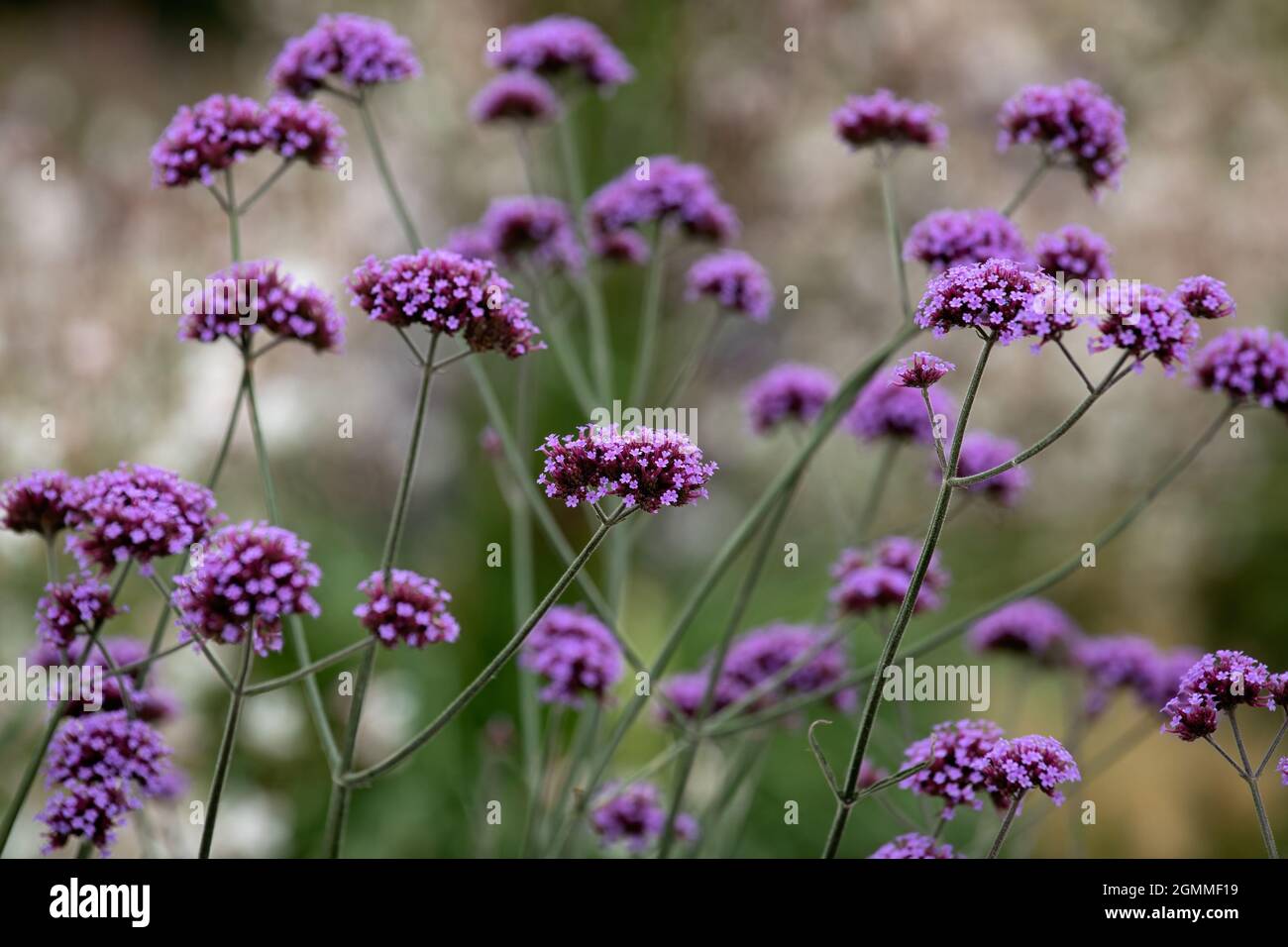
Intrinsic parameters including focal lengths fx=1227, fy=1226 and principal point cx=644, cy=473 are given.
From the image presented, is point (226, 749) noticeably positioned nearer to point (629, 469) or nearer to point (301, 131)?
point (629, 469)

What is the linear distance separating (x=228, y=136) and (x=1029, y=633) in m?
1.59

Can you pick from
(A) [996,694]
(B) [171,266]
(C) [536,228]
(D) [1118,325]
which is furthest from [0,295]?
(A) [996,694]

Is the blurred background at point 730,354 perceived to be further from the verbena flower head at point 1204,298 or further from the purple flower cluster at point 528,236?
the verbena flower head at point 1204,298

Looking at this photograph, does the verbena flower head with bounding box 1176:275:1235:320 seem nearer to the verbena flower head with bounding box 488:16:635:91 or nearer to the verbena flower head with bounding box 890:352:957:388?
the verbena flower head with bounding box 890:352:957:388

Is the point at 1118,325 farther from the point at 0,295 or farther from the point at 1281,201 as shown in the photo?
the point at 1281,201

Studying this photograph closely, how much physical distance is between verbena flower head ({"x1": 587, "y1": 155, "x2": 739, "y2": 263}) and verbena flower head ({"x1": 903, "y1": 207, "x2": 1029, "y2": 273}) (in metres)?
0.51

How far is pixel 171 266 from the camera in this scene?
402cm

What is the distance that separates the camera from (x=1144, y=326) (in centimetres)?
122

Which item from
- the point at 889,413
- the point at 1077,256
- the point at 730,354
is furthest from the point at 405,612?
the point at 730,354

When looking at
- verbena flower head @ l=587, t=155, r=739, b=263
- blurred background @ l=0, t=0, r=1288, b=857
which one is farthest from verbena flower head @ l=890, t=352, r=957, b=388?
blurred background @ l=0, t=0, r=1288, b=857

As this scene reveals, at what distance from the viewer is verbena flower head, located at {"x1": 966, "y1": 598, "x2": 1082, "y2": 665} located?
2256 mm

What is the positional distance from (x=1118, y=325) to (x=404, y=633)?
2.61 ft

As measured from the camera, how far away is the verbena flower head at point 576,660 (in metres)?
1.84

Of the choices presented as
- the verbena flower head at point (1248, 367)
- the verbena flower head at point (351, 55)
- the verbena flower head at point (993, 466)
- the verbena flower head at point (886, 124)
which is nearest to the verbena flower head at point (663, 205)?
the verbena flower head at point (886, 124)
